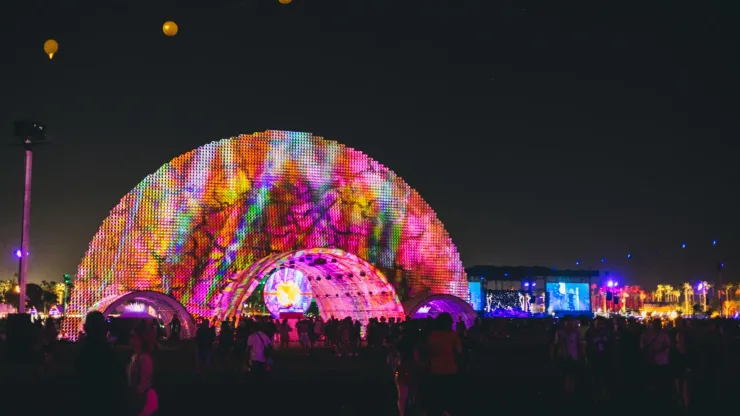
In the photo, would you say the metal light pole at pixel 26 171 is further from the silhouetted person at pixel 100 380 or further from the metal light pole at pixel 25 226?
the silhouetted person at pixel 100 380

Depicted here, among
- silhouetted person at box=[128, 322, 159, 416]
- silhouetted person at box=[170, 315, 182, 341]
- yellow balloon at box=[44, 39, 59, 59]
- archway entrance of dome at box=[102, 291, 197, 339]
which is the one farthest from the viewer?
silhouetted person at box=[170, 315, 182, 341]

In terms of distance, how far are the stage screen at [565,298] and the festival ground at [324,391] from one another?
47.3m

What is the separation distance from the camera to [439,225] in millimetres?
41719

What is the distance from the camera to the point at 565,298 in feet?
252

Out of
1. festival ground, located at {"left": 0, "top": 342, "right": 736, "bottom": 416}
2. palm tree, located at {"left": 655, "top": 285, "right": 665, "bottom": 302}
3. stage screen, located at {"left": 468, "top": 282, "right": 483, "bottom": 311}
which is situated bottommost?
festival ground, located at {"left": 0, "top": 342, "right": 736, "bottom": 416}

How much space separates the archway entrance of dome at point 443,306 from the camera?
3866 centimetres

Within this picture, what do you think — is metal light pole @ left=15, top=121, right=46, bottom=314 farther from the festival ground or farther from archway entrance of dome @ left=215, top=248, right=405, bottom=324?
archway entrance of dome @ left=215, top=248, right=405, bottom=324

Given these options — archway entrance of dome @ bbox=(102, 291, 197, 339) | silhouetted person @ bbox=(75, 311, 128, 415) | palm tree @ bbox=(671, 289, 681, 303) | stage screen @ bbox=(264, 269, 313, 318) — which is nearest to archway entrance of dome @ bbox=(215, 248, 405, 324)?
stage screen @ bbox=(264, 269, 313, 318)

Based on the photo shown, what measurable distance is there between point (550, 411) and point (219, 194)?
21781 mm

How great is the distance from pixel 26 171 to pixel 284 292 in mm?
17144

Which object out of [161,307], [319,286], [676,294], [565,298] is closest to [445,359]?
[161,307]

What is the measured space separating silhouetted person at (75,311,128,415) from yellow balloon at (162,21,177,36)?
40.0 ft

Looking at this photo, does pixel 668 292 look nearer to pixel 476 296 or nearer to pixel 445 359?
pixel 476 296

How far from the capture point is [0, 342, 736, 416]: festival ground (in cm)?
1667
